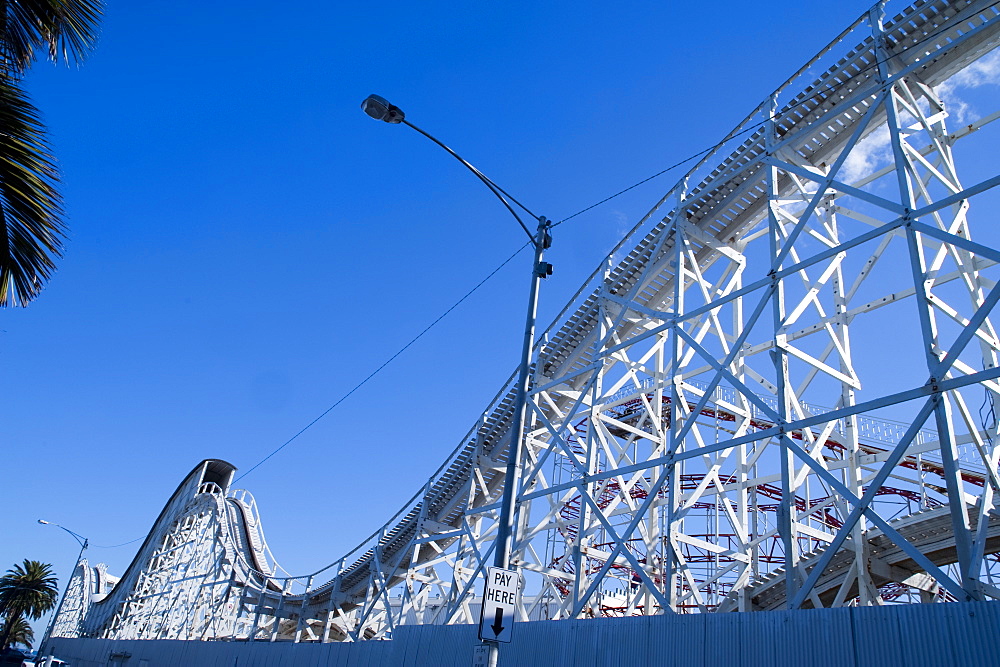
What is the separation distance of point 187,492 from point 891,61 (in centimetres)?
4222

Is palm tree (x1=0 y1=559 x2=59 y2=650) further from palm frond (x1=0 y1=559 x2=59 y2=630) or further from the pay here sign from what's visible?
the pay here sign

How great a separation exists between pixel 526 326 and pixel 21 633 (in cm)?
8341

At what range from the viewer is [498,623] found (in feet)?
24.8

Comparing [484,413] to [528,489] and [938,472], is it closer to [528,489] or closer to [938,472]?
[528,489]

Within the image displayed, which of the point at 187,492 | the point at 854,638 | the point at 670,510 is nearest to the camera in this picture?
the point at 854,638

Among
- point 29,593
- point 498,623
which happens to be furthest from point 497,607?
point 29,593

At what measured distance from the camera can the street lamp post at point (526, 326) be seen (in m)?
8.63

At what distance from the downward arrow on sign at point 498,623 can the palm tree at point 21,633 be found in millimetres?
75318

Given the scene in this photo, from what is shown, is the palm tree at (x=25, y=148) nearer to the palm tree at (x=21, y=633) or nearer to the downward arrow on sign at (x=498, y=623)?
the downward arrow on sign at (x=498, y=623)

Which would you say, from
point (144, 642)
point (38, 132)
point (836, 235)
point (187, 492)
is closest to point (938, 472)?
point (836, 235)

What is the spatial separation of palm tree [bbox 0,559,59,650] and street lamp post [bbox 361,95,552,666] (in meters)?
59.1

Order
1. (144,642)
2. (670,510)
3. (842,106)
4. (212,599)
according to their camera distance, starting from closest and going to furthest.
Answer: (670,510) < (842,106) < (144,642) < (212,599)

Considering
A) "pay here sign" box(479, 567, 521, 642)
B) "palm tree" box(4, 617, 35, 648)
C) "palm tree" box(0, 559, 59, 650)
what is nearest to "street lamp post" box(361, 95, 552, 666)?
"pay here sign" box(479, 567, 521, 642)

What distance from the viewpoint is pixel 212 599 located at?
34.9 meters
